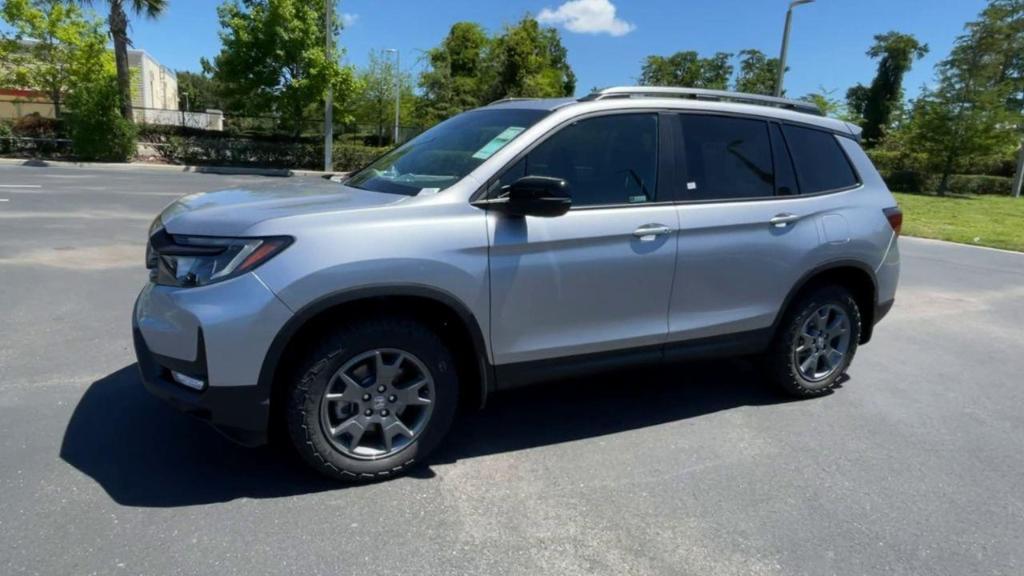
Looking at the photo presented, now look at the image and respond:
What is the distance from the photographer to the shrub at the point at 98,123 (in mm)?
23312

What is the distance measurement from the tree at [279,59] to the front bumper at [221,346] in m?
23.5

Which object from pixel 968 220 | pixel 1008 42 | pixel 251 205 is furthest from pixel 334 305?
pixel 1008 42

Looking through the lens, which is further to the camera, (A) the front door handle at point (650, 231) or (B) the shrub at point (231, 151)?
(B) the shrub at point (231, 151)

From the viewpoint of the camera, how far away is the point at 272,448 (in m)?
3.57

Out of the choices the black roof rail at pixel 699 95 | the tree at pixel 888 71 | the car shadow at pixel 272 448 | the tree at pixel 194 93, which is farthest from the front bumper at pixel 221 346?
the tree at pixel 194 93

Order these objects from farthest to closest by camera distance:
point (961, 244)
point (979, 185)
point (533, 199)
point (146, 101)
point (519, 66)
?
point (146, 101) < point (519, 66) < point (979, 185) < point (961, 244) < point (533, 199)

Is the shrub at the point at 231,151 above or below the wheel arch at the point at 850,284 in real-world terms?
above

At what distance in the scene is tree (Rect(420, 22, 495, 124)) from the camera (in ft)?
132

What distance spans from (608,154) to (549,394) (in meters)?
1.70

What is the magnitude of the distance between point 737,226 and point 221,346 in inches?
112

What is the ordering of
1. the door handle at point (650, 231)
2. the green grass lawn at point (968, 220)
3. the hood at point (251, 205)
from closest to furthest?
the hood at point (251, 205)
the door handle at point (650, 231)
the green grass lawn at point (968, 220)

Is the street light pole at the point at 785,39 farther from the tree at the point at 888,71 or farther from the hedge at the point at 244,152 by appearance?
the tree at the point at 888,71

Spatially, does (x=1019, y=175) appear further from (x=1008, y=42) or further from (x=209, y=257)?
(x=209, y=257)

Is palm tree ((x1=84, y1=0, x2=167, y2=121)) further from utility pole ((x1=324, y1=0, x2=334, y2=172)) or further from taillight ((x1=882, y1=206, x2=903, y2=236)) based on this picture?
taillight ((x1=882, y1=206, x2=903, y2=236))
